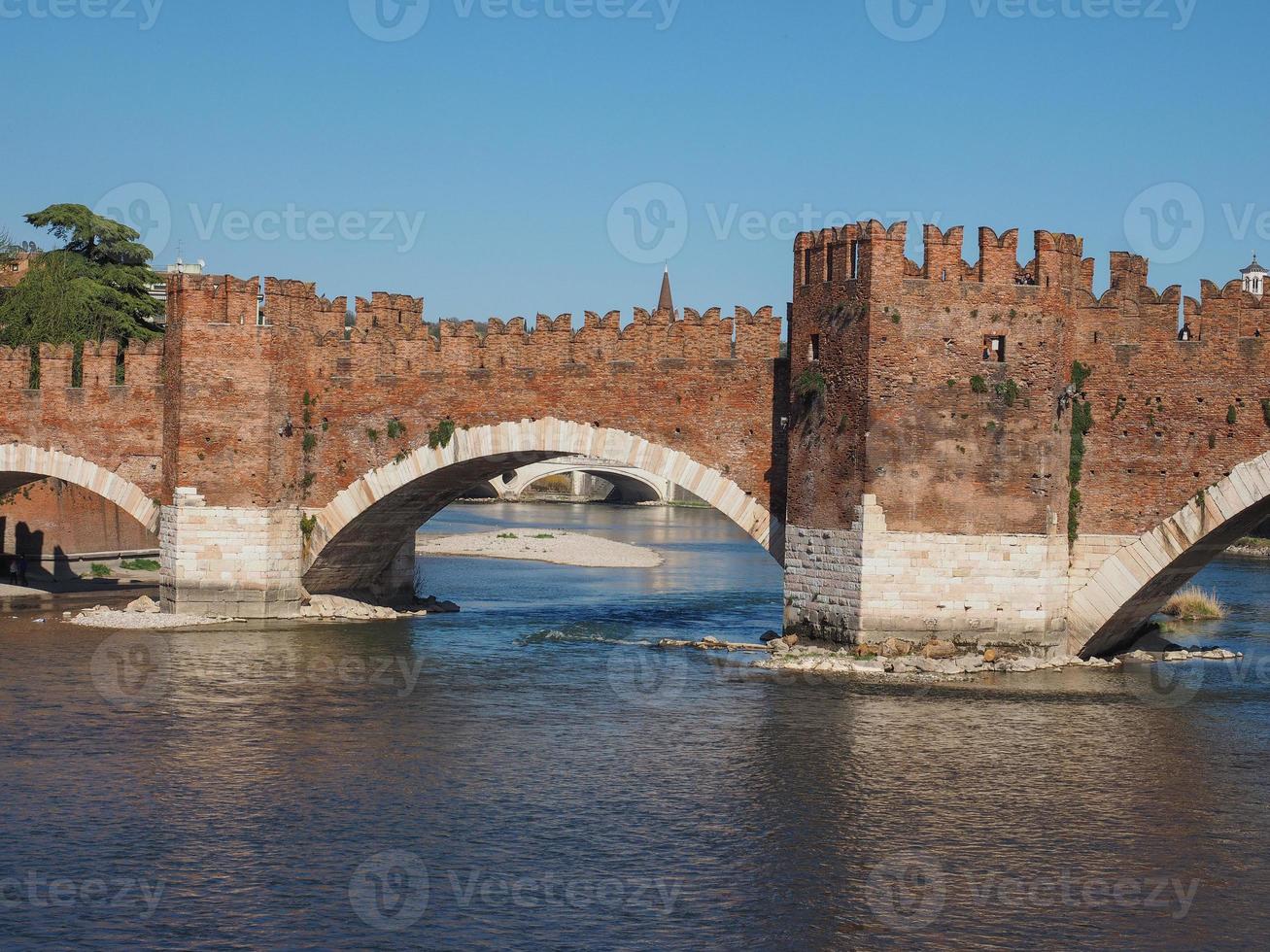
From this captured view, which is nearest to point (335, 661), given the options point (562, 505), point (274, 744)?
point (274, 744)

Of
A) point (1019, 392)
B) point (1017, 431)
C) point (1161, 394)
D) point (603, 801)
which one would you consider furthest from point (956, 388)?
point (603, 801)

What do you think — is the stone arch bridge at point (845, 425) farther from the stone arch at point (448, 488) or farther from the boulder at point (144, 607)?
the boulder at point (144, 607)

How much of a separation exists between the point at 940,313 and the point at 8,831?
15.2m

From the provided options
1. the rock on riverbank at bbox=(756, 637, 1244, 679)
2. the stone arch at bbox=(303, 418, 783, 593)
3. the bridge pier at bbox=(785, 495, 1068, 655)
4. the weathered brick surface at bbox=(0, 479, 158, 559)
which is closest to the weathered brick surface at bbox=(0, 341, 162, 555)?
the weathered brick surface at bbox=(0, 479, 158, 559)

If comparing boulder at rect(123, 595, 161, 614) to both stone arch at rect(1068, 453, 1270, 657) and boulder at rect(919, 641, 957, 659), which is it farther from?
stone arch at rect(1068, 453, 1270, 657)

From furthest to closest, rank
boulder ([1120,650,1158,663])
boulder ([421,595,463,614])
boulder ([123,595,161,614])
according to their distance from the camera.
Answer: boulder ([421,595,463,614]) < boulder ([123,595,161,614]) < boulder ([1120,650,1158,663])

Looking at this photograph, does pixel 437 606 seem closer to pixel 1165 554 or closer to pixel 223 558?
pixel 223 558

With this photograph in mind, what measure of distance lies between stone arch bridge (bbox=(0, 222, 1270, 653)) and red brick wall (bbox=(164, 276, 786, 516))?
0.04 metres

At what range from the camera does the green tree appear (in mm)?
43156

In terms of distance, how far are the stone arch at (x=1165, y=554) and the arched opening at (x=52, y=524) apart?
63.8ft

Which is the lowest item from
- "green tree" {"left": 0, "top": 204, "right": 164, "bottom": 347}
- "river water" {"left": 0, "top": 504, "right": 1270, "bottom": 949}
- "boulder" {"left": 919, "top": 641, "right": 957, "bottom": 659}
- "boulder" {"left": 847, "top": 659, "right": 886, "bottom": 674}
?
"river water" {"left": 0, "top": 504, "right": 1270, "bottom": 949}

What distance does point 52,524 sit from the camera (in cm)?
3766

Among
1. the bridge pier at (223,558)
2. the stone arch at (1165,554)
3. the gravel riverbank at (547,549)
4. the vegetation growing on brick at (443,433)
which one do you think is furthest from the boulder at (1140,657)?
the gravel riverbank at (547,549)

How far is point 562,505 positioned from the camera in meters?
92.1
